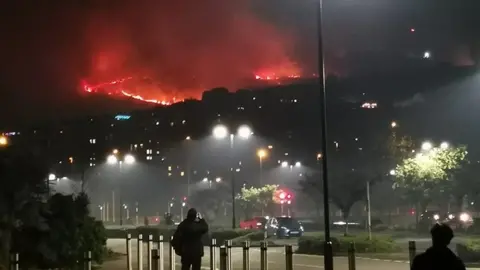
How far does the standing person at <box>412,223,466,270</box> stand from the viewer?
591cm

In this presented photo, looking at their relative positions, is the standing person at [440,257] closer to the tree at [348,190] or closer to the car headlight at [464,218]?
the tree at [348,190]

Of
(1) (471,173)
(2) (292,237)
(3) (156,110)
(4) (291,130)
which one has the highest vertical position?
(3) (156,110)

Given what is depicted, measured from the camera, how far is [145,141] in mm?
117438

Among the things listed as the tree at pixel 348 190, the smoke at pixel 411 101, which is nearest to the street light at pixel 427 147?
the tree at pixel 348 190

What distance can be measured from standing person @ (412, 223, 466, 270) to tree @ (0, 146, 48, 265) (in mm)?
15442

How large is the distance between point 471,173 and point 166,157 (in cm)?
5804

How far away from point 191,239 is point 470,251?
12.9m

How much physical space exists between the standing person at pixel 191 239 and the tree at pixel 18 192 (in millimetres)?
7130

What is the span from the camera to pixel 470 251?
23156 mm

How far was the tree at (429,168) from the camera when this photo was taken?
38594mm

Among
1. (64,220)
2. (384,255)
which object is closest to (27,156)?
(64,220)

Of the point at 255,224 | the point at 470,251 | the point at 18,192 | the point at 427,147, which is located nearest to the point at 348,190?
the point at 427,147

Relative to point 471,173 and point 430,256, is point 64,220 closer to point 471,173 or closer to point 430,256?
point 430,256

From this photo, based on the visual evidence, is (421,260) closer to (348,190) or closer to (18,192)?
(18,192)
